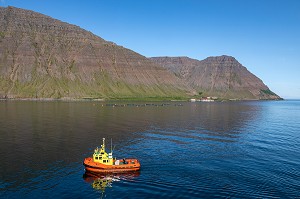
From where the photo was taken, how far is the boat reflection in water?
4497 centimetres

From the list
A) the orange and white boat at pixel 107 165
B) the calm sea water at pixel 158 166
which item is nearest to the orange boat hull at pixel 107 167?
the orange and white boat at pixel 107 165

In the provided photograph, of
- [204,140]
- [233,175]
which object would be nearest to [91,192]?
[233,175]

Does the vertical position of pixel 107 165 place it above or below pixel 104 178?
above

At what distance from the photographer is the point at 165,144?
7506 cm

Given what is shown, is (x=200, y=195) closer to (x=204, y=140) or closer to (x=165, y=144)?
(x=165, y=144)

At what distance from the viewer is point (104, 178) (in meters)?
48.2

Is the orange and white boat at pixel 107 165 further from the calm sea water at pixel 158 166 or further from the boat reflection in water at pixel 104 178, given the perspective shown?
the calm sea water at pixel 158 166

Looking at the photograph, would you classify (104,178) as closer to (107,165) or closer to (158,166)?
→ (107,165)

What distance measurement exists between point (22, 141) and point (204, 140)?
158 ft

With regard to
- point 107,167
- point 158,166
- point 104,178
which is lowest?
point 104,178

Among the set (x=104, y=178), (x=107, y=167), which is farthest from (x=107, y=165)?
(x=104, y=178)

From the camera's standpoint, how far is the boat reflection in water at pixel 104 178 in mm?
44969

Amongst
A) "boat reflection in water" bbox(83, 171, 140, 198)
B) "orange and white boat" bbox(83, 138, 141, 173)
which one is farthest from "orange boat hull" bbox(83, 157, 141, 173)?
"boat reflection in water" bbox(83, 171, 140, 198)

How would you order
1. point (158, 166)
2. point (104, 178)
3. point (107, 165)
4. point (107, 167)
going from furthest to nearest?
point (158, 166) → point (107, 165) → point (107, 167) → point (104, 178)
